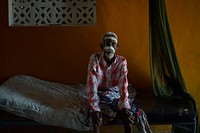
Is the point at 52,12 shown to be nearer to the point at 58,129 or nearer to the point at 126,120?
the point at 58,129

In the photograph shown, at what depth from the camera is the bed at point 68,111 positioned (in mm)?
2740

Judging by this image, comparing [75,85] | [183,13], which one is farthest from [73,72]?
[183,13]

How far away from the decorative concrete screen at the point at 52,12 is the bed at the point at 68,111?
85 cm

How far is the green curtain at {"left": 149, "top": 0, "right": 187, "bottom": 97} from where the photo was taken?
3051 millimetres

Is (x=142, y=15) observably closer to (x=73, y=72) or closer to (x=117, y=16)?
(x=117, y=16)

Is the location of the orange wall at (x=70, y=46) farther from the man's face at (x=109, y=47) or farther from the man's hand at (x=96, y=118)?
the man's hand at (x=96, y=118)

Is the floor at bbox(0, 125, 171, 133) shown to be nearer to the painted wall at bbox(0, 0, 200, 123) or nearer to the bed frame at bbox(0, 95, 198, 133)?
the painted wall at bbox(0, 0, 200, 123)

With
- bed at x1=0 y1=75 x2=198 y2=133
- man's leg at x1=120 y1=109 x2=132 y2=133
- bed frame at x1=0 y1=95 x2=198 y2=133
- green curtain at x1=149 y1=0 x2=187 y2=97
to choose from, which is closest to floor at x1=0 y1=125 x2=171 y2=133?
bed at x1=0 y1=75 x2=198 y2=133

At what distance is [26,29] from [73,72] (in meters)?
0.71

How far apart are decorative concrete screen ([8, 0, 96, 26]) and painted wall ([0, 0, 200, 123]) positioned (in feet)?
0.22

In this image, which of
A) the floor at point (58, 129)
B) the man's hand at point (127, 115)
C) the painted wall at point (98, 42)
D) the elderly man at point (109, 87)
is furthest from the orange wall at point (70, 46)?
the man's hand at point (127, 115)

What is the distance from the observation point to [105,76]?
2.86 m

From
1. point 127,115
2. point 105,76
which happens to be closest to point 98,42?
point 105,76

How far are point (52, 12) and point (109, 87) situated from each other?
3.84 feet
